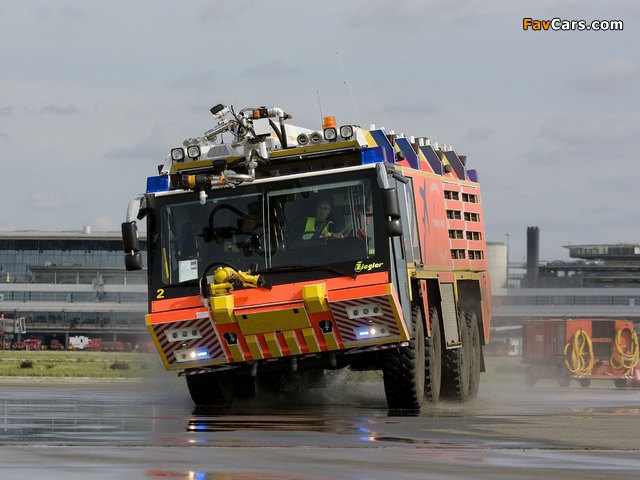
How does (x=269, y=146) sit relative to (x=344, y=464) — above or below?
above

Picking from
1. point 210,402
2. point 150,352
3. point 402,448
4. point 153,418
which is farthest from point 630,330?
point 402,448

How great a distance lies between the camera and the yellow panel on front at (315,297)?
62.3ft

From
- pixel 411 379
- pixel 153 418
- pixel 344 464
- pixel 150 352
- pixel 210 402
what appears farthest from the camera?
pixel 150 352

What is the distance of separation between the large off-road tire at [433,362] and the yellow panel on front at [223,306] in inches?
143

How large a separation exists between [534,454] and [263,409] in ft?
30.5

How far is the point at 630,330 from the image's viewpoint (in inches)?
1863

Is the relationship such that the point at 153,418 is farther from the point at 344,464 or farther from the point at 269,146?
the point at 344,464

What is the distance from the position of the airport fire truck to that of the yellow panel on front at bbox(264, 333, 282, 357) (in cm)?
1

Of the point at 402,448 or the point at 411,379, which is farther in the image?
the point at 411,379

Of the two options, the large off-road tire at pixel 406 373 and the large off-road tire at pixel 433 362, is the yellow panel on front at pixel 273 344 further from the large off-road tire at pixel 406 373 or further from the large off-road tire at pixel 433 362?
the large off-road tire at pixel 433 362

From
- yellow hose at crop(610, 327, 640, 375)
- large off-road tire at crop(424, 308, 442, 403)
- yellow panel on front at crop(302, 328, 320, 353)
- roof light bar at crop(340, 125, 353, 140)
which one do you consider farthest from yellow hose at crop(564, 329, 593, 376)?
roof light bar at crop(340, 125, 353, 140)

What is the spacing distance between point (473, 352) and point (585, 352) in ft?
70.2

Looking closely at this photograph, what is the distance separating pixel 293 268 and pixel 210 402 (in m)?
3.68

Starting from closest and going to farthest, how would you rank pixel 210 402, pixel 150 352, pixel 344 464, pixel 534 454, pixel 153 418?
1. pixel 344 464
2. pixel 534 454
3. pixel 153 418
4. pixel 210 402
5. pixel 150 352
